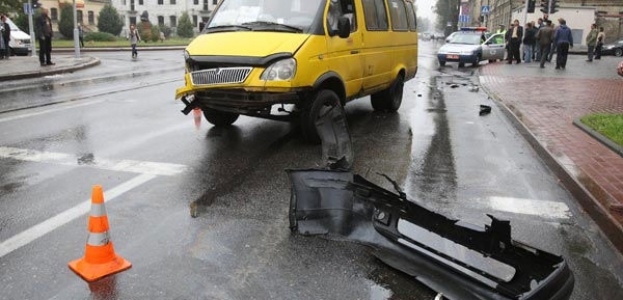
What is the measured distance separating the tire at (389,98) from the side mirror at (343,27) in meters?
2.92

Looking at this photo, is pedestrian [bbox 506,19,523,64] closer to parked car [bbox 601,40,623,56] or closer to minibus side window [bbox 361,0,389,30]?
minibus side window [bbox 361,0,389,30]

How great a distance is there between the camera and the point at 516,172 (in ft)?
21.4

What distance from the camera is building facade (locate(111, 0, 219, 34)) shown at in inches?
4008

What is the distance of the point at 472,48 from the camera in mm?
24047

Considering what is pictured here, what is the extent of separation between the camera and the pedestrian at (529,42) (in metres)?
23.8

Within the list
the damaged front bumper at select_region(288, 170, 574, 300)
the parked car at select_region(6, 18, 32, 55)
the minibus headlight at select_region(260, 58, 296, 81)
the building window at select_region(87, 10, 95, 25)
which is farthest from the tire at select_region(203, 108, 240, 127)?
the building window at select_region(87, 10, 95, 25)

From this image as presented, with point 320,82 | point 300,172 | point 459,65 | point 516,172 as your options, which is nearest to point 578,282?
point 300,172

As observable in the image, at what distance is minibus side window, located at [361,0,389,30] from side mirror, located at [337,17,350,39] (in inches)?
44.1

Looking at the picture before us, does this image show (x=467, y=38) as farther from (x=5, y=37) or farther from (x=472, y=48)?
(x=5, y=37)

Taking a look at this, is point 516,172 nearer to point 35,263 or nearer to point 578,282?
point 578,282

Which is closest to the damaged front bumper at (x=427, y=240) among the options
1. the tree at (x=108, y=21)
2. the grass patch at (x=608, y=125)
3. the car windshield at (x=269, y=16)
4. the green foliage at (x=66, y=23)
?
the car windshield at (x=269, y=16)

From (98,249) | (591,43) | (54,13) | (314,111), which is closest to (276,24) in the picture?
(314,111)

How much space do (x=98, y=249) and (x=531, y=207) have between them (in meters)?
3.91

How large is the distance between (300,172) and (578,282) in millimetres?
2179
